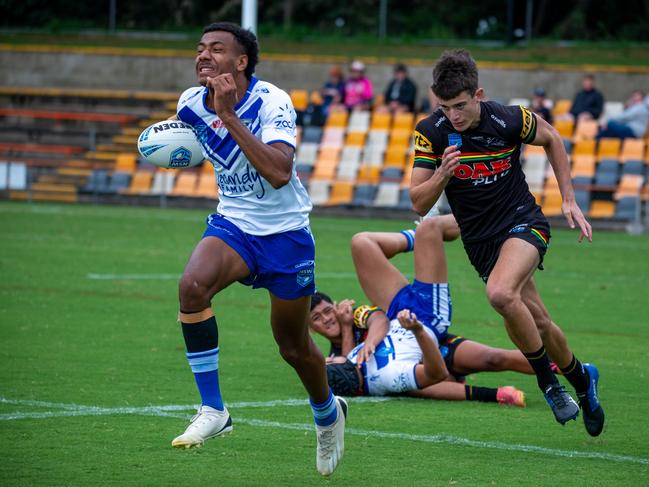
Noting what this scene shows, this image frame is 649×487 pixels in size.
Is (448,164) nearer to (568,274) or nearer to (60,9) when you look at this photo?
(568,274)

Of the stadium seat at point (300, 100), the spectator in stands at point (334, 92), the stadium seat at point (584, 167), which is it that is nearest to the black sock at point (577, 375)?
the stadium seat at point (584, 167)

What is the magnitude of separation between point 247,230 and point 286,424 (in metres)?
1.59

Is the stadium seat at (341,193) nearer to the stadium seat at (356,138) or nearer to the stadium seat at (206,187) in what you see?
the stadium seat at (356,138)

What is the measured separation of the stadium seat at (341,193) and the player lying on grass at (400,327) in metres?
17.5

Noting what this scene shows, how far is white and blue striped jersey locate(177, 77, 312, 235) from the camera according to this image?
605 cm

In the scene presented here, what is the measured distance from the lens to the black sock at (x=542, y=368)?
6836 millimetres

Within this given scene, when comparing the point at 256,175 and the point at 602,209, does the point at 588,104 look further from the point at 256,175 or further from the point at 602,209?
the point at 256,175

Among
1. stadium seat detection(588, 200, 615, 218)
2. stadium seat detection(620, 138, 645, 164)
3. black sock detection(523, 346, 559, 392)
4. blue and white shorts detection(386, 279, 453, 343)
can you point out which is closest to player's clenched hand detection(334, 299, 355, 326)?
blue and white shorts detection(386, 279, 453, 343)

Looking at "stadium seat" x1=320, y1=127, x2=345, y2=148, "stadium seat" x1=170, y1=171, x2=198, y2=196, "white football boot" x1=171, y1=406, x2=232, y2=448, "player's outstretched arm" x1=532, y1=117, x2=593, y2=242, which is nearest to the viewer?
"white football boot" x1=171, y1=406, x2=232, y2=448

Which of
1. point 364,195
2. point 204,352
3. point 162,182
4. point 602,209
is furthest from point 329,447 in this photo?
point 162,182

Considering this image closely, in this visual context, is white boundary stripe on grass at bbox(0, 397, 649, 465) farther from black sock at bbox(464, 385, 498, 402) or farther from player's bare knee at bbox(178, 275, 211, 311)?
player's bare knee at bbox(178, 275, 211, 311)

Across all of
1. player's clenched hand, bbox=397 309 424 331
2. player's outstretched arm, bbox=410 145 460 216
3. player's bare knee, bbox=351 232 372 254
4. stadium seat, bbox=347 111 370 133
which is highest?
player's outstretched arm, bbox=410 145 460 216

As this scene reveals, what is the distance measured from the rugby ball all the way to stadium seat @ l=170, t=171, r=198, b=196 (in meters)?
21.2

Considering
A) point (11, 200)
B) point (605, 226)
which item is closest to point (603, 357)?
point (605, 226)
